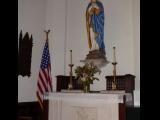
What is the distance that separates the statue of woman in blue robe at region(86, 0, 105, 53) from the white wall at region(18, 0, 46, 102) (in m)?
1.38

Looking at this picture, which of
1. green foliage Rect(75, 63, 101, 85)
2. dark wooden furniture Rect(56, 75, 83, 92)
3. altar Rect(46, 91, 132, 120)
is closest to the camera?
altar Rect(46, 91, 132, 120)

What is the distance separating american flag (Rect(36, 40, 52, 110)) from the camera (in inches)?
274

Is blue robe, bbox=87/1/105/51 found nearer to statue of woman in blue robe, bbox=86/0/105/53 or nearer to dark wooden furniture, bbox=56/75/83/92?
statue of woman in blue robe, bbox=86/0/105/53

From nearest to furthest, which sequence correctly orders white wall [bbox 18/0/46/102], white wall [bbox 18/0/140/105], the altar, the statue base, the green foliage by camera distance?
the altar < the green foliage < white wall [bbox 18/0/140/105] < the statue base < white wall [bbox 18/0/46/102]

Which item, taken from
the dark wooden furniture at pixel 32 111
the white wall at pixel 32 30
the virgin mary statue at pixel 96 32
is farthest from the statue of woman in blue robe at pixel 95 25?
the dark wooden furniture at pixel 32 111

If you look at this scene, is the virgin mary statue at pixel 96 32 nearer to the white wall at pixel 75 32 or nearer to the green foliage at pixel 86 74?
the white wall at pixel 75 32

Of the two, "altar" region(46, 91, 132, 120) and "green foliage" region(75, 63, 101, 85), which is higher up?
"green foliage" region(75, 63, 101, 85)

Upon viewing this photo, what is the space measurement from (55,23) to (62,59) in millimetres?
1055

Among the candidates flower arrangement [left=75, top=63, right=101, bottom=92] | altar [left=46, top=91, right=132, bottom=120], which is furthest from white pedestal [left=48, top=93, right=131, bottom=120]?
Result: flower arrangement [left=75, top=63, right=101, bottom=92]

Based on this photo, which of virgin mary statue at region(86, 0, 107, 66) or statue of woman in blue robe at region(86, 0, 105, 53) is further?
statue of woman in blue robe at region(86, 0, 105, 53)

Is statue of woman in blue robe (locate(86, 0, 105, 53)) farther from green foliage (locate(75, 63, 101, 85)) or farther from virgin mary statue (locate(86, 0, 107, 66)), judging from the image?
green foliage (locate(75, 63, 101, 85))

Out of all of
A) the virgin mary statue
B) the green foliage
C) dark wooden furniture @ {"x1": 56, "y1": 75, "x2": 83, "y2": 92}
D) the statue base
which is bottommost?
dark wooden furniture @ {"x1": 56, "y1": 75, "x2": 83, "y2": 92}

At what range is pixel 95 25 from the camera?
7.20 m

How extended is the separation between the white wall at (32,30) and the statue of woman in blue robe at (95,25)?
1383mm
